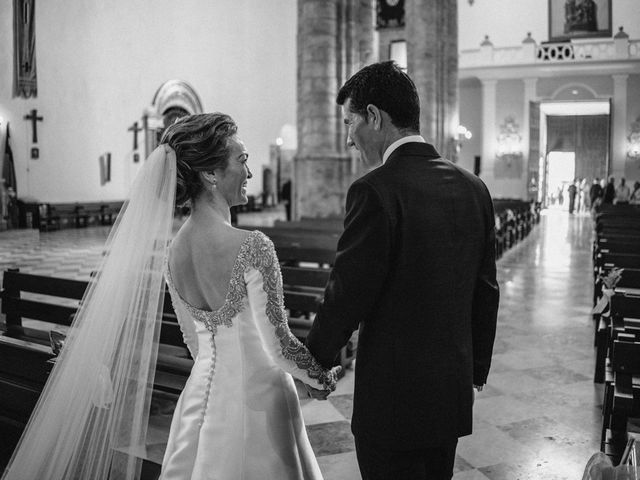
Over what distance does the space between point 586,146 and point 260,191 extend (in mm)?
16542

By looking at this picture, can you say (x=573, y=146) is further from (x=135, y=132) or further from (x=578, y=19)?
(x=135, y=132)

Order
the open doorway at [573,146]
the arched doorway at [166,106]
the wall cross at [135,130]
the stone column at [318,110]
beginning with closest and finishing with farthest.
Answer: the stone column at [318,110] < the wall cross at [135,130] < the arched doorway at [166,106] < the open doorway at [573,146]

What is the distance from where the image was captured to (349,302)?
69.1 inches

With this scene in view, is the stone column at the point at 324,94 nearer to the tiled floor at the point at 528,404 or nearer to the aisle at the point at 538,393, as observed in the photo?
the tiled floor at the point at 528,404

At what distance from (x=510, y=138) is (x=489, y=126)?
1.03 meters

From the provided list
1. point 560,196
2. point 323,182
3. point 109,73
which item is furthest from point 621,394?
point 560,196

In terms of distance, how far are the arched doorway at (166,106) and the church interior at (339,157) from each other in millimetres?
58

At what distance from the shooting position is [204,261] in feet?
7.06

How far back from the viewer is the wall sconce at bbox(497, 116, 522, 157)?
27281 mm

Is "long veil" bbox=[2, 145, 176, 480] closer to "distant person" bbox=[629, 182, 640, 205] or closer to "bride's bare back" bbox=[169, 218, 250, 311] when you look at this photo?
"bride's bare back" bbox=[169, 218, 250, 311]

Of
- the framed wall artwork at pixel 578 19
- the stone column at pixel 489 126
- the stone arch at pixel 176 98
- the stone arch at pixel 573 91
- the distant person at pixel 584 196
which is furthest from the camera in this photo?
the distant person at pixel 584 196

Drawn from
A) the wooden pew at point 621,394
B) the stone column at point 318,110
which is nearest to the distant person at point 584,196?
the stone column at point 318,110

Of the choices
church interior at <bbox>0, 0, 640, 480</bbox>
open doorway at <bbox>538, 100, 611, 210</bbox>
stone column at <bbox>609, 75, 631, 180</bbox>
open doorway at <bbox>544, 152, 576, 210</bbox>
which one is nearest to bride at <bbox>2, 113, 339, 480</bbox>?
church interior at <bbox>0, 0, 640, 480</bbox>

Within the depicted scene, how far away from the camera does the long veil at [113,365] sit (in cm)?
228
